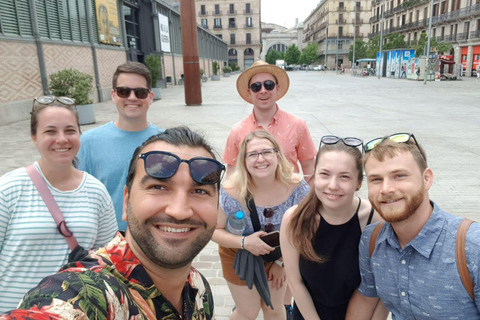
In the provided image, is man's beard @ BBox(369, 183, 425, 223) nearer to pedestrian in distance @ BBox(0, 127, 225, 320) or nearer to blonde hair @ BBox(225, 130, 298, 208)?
pedestrian in distance @ BBox(0, 127, 225, 320)

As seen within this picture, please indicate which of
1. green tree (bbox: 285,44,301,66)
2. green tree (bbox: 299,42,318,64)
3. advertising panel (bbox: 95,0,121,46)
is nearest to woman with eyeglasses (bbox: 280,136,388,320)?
advertising panel (bbox: 95,0,121,46)

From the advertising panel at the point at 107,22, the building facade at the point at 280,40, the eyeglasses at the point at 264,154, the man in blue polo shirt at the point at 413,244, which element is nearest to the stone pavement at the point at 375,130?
the eyeglasses at the point at 264,154

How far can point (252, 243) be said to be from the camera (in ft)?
8.21

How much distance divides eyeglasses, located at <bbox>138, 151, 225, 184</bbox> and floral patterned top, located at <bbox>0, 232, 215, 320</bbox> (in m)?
0.29

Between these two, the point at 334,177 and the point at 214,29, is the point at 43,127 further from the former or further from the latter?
the point at 214,29

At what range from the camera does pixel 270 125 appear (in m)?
3.49

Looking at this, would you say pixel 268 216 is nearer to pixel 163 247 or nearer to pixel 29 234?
pixel 163 247

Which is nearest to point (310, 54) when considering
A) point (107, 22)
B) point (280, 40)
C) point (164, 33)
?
point (280, 40)

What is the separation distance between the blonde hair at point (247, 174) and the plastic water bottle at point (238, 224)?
0.09m

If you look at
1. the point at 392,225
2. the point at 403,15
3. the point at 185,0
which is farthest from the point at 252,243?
the point at 403,15

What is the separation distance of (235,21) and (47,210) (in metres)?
85.6

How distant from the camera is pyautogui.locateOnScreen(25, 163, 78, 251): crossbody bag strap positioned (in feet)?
6.75

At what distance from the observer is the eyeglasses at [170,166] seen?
138 cm

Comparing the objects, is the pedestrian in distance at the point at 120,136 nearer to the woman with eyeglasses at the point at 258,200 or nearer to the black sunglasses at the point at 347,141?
the woman with eyeglasses at the point at 258,200
